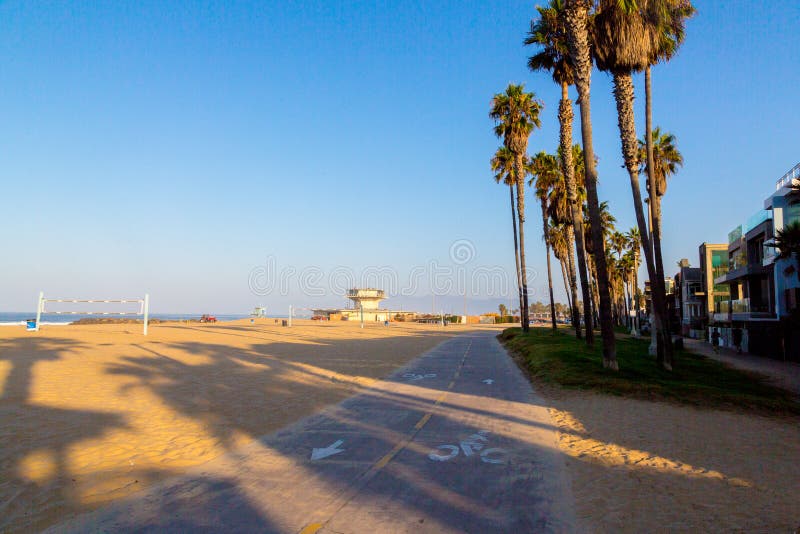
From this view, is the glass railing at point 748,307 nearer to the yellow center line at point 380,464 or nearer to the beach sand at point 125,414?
the beach sand at point 125,414

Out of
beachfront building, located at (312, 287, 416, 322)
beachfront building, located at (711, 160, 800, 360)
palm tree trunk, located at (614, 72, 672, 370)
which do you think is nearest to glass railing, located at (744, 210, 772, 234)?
beachfront building, located at (711, 160, 800, 360)

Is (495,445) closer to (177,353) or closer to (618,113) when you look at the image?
(618,113)

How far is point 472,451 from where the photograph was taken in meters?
8.34

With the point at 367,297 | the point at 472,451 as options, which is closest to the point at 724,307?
the point at 472,451

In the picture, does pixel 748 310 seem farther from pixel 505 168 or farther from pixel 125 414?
pixel 125 414

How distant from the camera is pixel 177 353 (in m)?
27.2

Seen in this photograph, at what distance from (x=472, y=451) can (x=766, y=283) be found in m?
40.6

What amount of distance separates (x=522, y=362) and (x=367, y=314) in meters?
102

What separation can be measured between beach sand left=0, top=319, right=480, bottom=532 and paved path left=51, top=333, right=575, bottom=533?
691 millimetres

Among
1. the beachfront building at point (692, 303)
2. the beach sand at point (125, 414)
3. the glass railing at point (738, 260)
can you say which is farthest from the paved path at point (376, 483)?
the beachfront building at point (692, 303)

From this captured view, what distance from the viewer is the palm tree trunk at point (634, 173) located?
20.5 m

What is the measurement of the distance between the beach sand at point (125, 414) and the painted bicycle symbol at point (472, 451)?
11.2 feet

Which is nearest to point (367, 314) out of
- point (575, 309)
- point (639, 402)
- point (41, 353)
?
point (575, 309)

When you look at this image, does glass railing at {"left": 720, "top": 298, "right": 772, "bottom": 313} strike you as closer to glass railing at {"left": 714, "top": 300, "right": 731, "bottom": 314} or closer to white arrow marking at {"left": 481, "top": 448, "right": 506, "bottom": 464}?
glass railing at {"left": 714, "top": 300, "right": 731, "bottom": 314}
